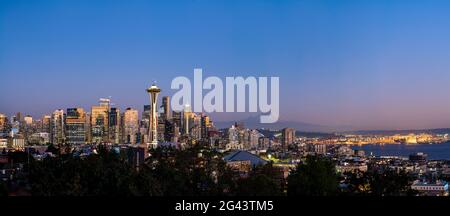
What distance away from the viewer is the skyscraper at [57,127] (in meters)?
19.4

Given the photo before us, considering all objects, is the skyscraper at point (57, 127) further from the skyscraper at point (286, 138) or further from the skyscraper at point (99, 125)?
the skyscraper at point (286, 138)

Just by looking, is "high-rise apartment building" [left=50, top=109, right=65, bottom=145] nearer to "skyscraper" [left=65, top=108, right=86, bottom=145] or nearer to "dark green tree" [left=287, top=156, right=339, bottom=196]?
"skyscraper" [left=65, top=108, right=86, bottom=145]

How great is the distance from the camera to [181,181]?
710 centimetres

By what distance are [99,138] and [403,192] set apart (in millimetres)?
16357

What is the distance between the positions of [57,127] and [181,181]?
14.1 m

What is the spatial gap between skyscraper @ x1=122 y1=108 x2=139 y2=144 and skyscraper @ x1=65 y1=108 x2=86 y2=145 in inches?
62.4

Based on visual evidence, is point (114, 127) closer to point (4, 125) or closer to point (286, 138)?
point (4, 125)

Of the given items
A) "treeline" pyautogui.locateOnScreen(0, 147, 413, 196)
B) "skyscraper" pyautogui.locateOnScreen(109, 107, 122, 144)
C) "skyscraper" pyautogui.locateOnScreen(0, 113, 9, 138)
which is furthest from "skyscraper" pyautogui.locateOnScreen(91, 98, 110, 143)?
"treeline" pyautogui.locateOnScreen(0, 147, 413, 196)

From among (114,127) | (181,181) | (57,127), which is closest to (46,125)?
(57,127)

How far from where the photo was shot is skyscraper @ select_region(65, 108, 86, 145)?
20.3 meters

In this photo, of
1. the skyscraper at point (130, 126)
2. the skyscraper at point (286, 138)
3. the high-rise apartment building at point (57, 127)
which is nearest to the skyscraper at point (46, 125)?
the high-rise apartment building at point (57, 127)

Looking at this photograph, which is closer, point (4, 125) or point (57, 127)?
point (4, 125)
